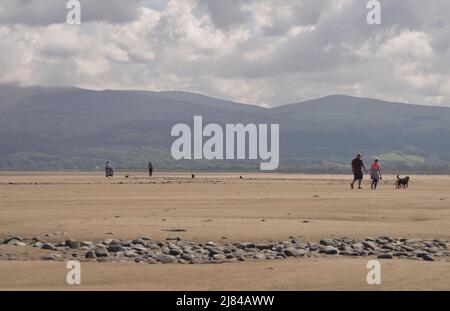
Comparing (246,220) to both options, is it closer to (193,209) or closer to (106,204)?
(193,209)

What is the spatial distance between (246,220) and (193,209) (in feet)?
15.8

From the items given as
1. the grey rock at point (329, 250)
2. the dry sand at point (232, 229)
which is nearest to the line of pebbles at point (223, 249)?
the grey rock at point (329, 250)

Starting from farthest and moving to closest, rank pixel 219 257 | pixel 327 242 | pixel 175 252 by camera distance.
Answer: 1. pixel 327 242
2. pixel 175 252
3. pixel 219 257

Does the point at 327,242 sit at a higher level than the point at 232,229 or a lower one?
lower

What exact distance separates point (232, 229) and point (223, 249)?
12.3 feet

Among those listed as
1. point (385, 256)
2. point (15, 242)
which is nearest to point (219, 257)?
point (385, 256)

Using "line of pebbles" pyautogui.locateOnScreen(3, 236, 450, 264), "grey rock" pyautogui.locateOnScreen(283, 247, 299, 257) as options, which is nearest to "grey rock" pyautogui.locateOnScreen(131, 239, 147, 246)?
"line of pebbles" pyautogui.locateOnScreen(3, 236, 450, 264)

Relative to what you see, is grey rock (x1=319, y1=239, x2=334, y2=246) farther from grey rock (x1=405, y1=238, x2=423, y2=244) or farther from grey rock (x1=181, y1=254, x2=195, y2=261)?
grey rock (x1=181, y1=254, x2=195, y2=261)

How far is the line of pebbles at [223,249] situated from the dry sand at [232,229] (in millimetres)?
782

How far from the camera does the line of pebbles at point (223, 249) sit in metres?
17.1

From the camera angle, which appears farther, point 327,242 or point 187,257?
point 327,242

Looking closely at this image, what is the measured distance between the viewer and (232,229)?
22.1m

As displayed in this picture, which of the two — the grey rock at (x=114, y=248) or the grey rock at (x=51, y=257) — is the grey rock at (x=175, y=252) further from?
the grey rock at (x=51, y=257)

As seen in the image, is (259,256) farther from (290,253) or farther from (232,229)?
(232,229)
